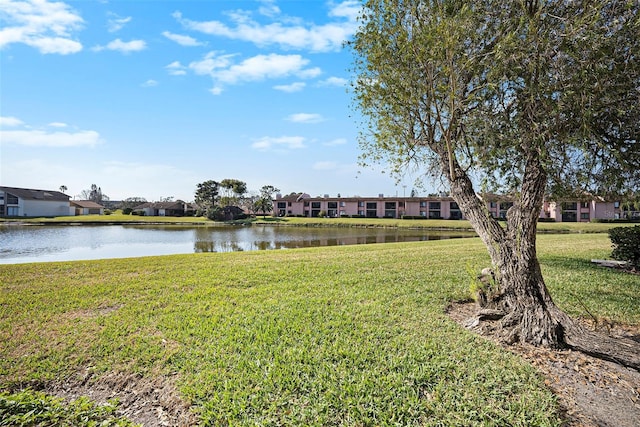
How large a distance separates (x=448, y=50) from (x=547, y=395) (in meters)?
4.70

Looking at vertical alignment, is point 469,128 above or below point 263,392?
above

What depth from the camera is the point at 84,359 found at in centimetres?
452

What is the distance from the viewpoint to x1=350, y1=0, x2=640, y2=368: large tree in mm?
4387

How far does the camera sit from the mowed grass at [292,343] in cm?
345

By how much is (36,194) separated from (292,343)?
8292 cm

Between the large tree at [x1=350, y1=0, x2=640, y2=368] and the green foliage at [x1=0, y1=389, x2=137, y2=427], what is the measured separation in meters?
5.08

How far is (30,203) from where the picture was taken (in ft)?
212

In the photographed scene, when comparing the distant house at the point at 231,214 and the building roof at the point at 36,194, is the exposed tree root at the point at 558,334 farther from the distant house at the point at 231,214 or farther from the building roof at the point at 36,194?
the building roof at the point at 36,194

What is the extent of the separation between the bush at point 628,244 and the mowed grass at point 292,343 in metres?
1.67

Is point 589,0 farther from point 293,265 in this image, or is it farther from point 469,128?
point 293,265

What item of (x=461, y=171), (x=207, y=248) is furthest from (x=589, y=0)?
(x=207, y=248)

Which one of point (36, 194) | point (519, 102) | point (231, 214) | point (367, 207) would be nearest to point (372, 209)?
point (367, 207)

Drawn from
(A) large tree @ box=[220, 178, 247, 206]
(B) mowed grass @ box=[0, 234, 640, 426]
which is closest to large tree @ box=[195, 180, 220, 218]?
(A) large tree @ box=[220, 178, 247, 206]

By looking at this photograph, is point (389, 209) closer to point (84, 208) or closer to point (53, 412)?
point (53, 412)
